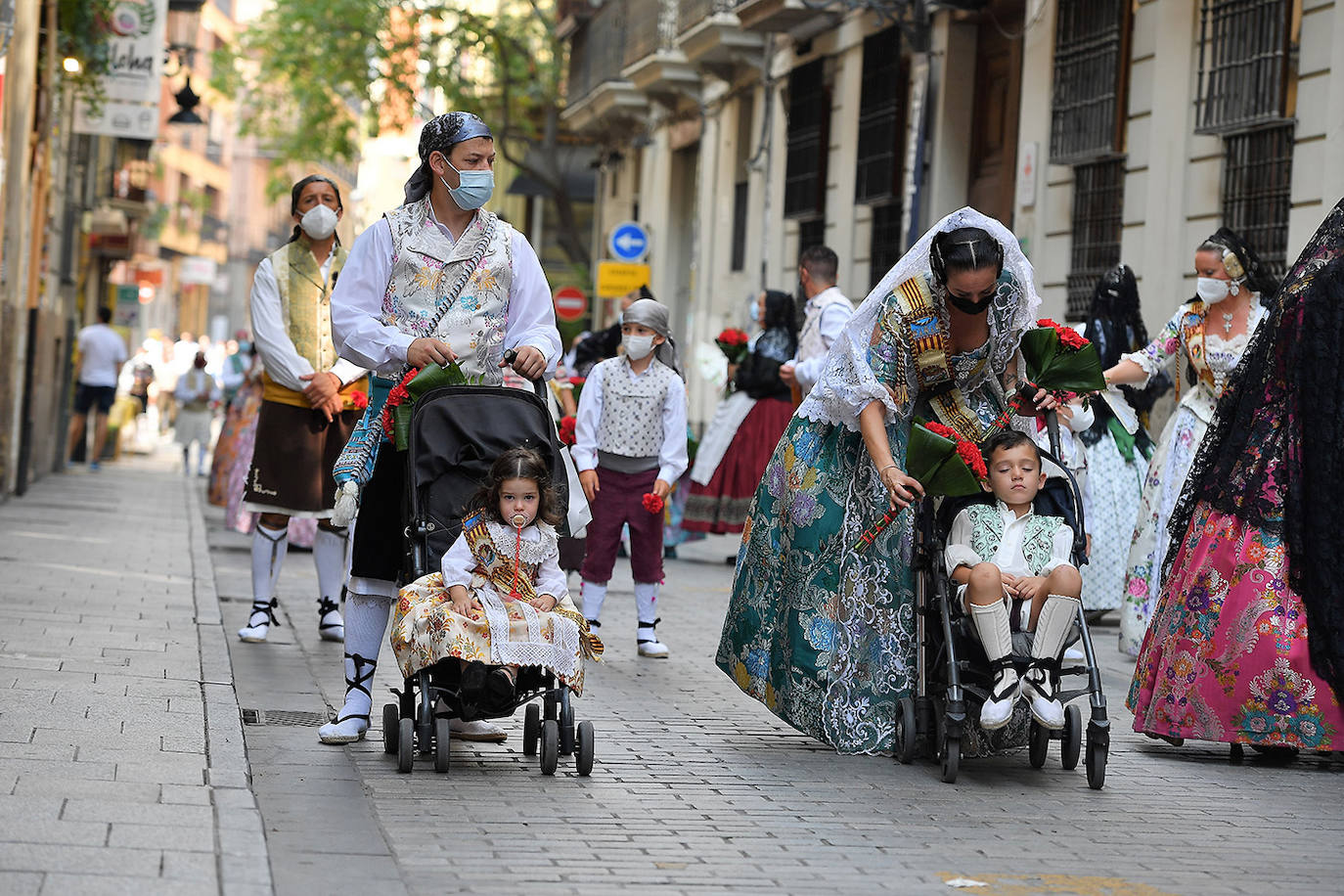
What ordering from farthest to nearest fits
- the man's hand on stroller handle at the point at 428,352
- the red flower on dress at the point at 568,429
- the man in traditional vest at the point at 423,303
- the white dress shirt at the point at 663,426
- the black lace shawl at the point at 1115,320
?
the black lace shawl at the point at 1115,320, the red flower on dress at the point at 568,429, the white dress shirt at the point at 663,426, the man in traditional vest at the point at 423,303, the man's hand on stroller handle at the point at 428,352

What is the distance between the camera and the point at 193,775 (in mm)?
5859

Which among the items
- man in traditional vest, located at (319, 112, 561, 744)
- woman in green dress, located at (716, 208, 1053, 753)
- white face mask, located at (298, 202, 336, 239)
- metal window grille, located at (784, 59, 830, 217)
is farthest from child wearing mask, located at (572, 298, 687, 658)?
metal window grille, located at (784, 59, 830, 217)

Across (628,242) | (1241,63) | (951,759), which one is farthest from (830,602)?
(628,242)

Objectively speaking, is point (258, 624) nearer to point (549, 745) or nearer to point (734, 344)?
point (549, 745)

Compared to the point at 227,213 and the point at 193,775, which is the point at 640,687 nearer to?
the point at 193,775

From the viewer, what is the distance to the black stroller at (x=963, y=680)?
666cm

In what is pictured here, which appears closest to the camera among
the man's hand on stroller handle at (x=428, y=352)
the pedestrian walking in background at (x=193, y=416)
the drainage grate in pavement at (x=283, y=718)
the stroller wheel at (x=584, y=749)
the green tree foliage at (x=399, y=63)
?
the stroller wheel at (x=584, y=749)

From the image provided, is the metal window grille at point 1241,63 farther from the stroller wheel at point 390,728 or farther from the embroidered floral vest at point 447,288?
the stroller wheel at point 390,728

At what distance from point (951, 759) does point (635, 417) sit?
164 inches

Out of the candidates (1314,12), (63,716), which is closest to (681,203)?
(1314,12)

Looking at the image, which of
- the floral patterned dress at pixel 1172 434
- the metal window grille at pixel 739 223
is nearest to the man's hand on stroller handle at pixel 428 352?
the floral patterned dress at pixel 1172 434

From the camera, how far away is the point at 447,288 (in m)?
7.01

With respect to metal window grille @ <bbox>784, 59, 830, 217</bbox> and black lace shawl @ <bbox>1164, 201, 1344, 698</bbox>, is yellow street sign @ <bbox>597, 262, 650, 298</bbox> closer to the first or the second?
metal window grille @ <bbox>784, 59, 830, 217</bbox>

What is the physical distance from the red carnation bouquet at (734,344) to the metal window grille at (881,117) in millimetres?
6138
